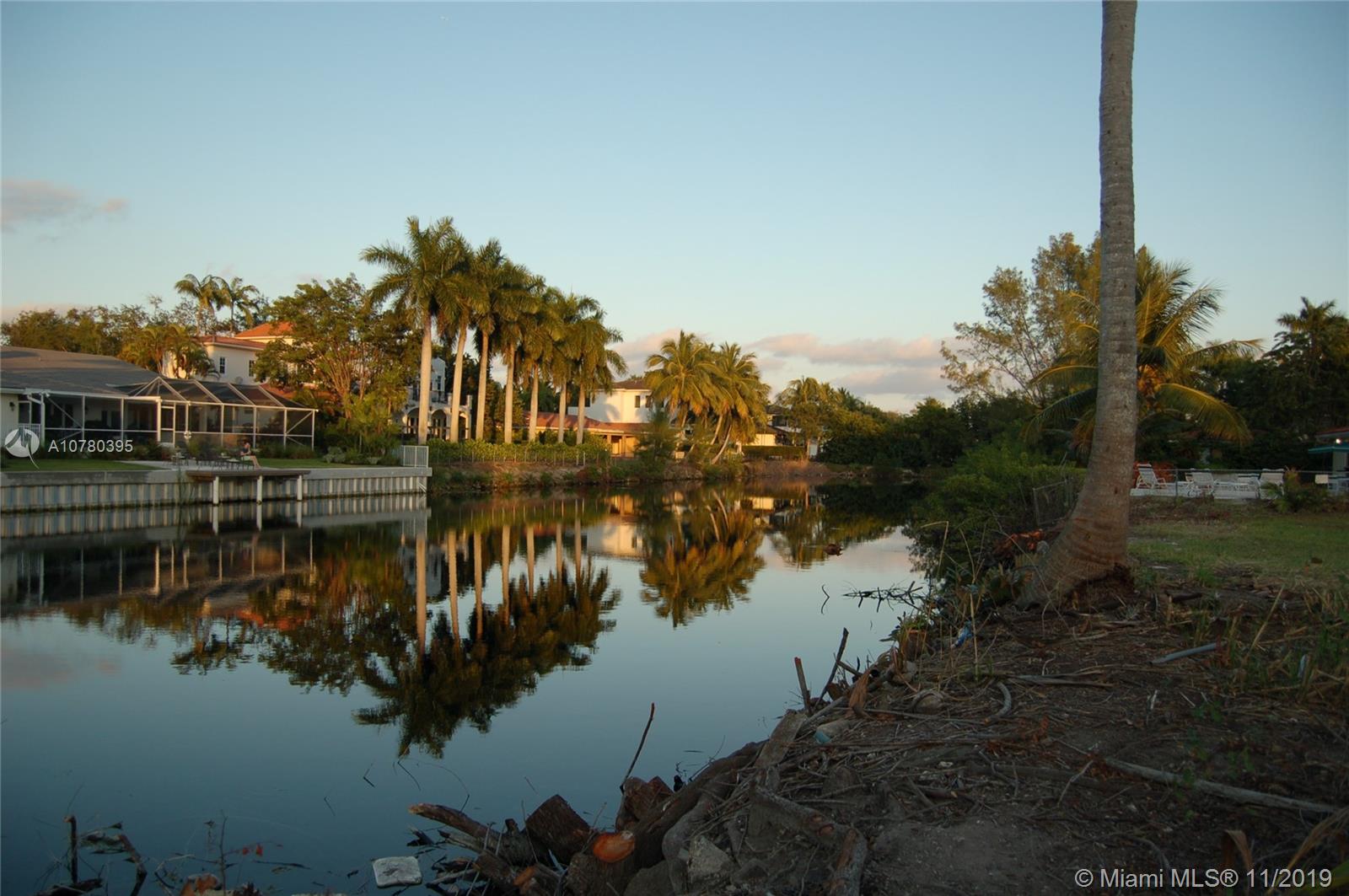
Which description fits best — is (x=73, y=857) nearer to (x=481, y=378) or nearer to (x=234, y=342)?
(x=481, y=378)

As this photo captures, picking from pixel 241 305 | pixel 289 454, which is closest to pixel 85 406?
pixel 289 454

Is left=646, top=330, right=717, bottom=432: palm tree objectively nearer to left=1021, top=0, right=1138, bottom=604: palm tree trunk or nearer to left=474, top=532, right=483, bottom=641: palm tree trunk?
left=474, top=532, right=483, bottom=641: palm tree trunk

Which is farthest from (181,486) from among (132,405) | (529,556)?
(529,556)

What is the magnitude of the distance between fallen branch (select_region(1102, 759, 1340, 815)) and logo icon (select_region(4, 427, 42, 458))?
3620 centimetres

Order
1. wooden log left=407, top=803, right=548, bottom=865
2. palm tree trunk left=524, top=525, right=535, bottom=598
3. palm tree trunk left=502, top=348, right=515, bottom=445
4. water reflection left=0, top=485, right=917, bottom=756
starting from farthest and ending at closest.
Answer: palm tree trunk left=502, top=348, right=515, bottom=445
palm tree trunk left=524, top=525, right=535, bottom=598
water reflection left=0, top=485, right=917, bottom=756
wooden log left=407, top=803, right=548, bottom=865

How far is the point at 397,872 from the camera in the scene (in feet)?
23.9

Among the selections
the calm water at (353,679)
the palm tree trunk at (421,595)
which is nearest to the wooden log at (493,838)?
the calm water at (353,679)

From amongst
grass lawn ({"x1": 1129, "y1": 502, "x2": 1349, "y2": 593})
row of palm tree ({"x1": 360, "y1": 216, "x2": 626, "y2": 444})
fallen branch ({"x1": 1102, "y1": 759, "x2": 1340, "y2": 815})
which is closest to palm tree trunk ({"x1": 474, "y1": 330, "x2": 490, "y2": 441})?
row of palm tree ({"x1": 360, "y1": 216, "x2": 626, "y2": 444})

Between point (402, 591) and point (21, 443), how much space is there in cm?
2075

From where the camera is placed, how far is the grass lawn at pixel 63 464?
31859 millimetres

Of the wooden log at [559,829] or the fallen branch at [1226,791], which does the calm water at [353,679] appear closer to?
the wooden log at [559,829]

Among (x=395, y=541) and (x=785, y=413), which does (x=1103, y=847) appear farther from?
(x=785, y=413)

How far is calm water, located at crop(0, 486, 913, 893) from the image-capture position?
850 centimetres

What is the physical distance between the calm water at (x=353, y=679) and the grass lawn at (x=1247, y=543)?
16.1 ft
